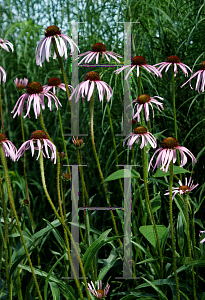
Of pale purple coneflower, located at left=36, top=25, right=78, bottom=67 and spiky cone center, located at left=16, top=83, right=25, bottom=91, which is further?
spiky cone center, located at left=16, top=83, right=25, bottom=91

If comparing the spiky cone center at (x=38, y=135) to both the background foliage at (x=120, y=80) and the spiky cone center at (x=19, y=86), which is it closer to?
the background foliage at (x=120, y=80)

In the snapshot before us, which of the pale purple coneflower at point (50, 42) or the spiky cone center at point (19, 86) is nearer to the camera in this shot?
the pale purple coneflower at point (50, 42)

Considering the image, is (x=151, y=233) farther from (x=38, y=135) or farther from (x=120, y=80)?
(x=120, y=80)

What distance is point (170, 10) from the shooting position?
5.48 ft

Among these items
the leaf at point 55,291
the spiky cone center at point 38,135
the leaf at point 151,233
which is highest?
the spiky cone center at point 38,135

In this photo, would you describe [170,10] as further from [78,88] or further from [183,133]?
[78,88]

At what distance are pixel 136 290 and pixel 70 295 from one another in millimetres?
253

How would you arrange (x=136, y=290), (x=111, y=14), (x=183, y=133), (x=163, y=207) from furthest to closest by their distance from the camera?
(x=111, y=14), (x=183, y=133), (x=163, y=207), (x=136, y=290)

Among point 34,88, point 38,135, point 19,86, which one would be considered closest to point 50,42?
point 34,88

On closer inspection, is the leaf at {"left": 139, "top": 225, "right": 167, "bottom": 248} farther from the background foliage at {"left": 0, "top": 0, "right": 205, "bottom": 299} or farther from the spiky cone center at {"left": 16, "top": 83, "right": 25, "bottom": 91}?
the spiky cone center at {"left": 16, "top": 83, "right": 25, "bottom": 91}

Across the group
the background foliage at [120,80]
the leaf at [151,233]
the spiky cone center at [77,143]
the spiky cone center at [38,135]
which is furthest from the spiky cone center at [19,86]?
the leaf at [151,233]

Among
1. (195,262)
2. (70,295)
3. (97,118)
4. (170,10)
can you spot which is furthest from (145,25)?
(70,295)

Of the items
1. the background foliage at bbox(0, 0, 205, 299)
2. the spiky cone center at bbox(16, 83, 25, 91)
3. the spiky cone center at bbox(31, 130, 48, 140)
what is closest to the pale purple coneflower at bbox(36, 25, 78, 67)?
the spiky cone center at bbox(31, 130, 48, 140)

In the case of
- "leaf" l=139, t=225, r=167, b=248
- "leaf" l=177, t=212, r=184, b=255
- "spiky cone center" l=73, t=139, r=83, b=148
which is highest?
Result: "spiky cone center" l=73, t=139, r=83, b=148
